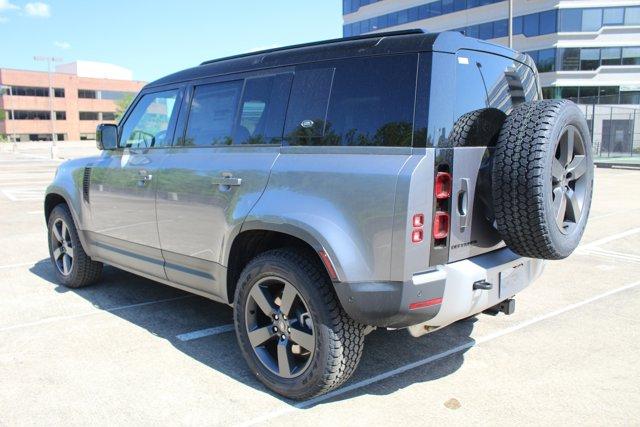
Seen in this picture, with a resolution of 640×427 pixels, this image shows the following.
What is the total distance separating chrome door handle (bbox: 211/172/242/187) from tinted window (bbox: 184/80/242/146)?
10.9 inches

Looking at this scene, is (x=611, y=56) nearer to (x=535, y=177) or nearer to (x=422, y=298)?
(x=535, y=177)

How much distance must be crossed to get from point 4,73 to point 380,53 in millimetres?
90151

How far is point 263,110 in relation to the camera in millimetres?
3613

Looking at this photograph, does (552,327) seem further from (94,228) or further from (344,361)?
(94,228)

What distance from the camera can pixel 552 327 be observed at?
448cm

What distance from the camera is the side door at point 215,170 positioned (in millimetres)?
3515

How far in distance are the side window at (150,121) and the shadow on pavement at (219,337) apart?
4.81 feet

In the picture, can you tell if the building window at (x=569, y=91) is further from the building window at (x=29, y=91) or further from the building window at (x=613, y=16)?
the building window at (x=29, y=91)

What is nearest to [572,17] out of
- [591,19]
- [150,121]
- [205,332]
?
[591,19]

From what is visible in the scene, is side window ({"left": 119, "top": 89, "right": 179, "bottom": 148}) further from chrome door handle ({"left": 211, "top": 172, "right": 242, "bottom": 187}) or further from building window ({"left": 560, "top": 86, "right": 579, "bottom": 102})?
building window ({"left": 560, "top": 86, "right": 579, "bottom": 102})

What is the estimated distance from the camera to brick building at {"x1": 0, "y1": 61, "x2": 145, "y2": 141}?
261ft

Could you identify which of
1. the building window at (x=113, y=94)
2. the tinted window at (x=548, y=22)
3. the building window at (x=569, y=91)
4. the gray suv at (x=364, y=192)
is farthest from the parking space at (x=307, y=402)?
the building window at (x=113, y=94)

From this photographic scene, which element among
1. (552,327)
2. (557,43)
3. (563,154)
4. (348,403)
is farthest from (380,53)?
(557,43)

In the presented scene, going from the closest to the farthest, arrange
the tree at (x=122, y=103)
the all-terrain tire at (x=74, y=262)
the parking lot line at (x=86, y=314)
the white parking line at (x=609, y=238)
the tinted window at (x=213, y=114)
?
the tinted window at (x=213, y=114)
the parking lot line at (x=86, y=314)
the all-terrain tire at (x=74, y=262)
the white parking line at (x=609, y=238)
the tree at (x=122, y=103)
